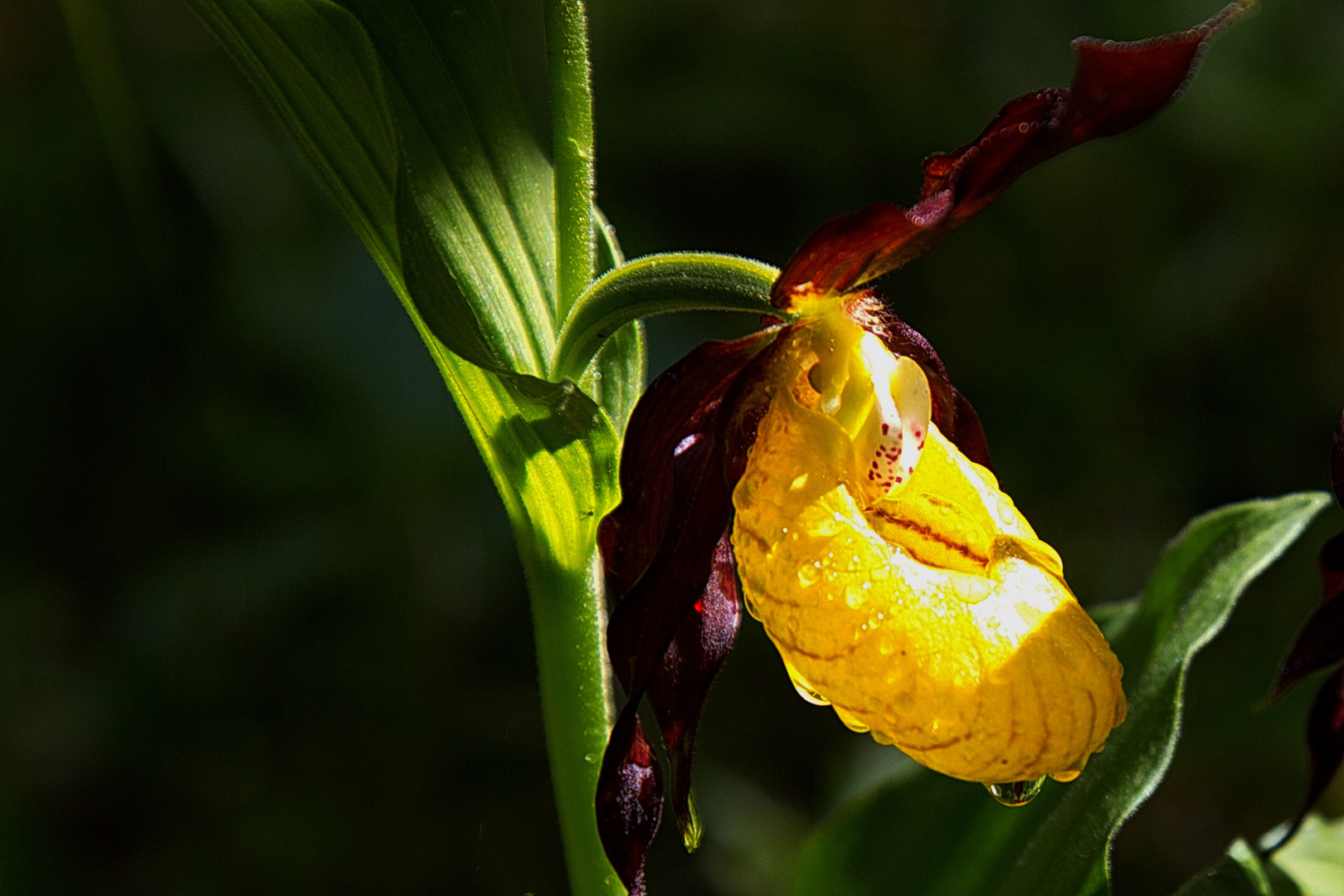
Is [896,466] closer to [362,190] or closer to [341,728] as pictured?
[362,190]

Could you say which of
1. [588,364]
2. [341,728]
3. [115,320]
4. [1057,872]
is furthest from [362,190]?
[115,320]

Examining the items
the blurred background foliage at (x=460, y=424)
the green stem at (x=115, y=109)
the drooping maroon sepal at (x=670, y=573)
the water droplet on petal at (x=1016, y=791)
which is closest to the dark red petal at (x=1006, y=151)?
the drooping maroon sepal at (x=670, y=573)

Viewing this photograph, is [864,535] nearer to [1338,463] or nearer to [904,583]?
[904,583]

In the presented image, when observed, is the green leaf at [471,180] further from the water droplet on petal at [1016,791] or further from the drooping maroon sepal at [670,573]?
the water droplet on petal at [1016,791]

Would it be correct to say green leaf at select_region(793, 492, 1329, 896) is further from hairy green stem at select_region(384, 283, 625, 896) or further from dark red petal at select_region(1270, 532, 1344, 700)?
hairy green stem at select_region(384, 283, 625, 896)

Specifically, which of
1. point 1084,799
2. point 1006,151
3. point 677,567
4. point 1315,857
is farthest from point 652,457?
point 1315,857

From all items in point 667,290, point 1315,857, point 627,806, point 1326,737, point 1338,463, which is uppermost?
point 667,290

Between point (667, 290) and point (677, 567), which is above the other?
point (667, 290)
